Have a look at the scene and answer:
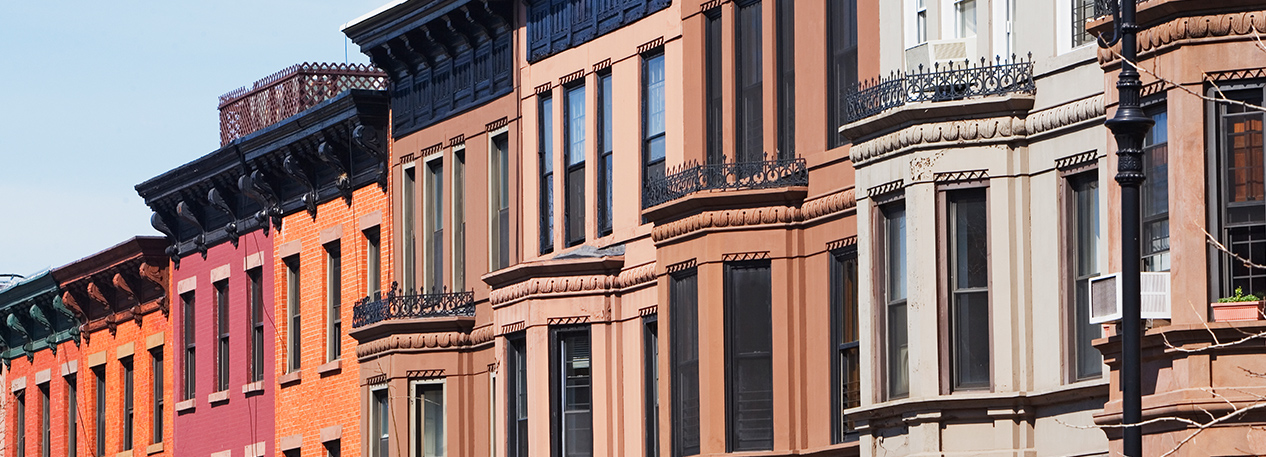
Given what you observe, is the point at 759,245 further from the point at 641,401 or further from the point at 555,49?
the point at 555,49

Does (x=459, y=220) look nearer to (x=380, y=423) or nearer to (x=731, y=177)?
(x=380, y=423)

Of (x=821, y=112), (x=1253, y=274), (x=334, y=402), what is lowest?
(x=334, y=402)

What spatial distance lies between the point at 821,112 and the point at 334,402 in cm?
1571

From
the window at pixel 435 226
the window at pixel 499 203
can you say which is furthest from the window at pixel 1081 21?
the window at pixel 435 226

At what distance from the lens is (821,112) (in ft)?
91.7

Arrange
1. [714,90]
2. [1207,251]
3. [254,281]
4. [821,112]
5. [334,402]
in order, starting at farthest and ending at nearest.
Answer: [254,281] → [334,402] → [714,90] → [821,112] → [1207,251]

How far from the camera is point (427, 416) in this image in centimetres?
3775

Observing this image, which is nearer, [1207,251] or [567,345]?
[1207,251]

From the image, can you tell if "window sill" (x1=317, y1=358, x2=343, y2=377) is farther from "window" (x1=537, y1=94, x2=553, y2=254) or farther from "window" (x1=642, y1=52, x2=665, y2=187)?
"window" (x1=642, y1=52, x2=665, y2=187)

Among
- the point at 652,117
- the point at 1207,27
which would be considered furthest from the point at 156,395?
the point at 1207,27

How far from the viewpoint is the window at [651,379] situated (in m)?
31.7

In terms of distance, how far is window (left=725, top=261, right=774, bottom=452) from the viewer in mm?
28422

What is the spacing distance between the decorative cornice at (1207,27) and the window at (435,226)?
1890 cm

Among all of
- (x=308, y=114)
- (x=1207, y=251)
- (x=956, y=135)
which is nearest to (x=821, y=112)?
(x=956, y=135)
